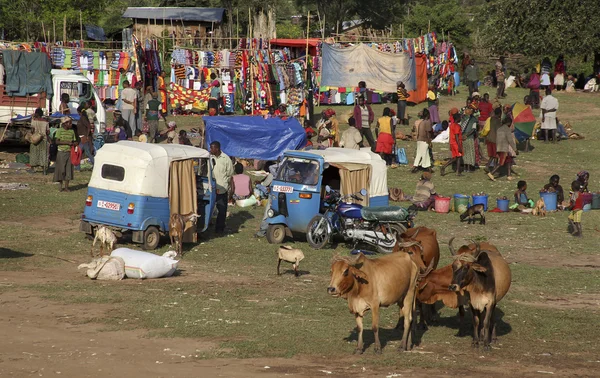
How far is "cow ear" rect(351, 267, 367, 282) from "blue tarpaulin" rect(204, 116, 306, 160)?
54.2 feet

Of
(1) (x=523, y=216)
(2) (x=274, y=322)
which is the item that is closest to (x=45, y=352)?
(2) (x=274, y=322)

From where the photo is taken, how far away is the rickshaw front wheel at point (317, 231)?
58.1 feet

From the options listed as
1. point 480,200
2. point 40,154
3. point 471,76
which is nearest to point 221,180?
point 480,200

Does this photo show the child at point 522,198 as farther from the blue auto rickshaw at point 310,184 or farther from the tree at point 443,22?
the tree at point 443,22

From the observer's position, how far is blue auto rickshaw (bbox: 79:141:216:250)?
1688 cm

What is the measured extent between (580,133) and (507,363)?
25448mm

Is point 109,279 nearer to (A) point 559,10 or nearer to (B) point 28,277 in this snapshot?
(B) point 28,277

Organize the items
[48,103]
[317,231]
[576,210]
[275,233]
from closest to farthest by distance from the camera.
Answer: [317,231] → [275,233] → [576,210] → [48,103]

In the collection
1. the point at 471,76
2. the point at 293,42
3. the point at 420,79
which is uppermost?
the point at 293,42

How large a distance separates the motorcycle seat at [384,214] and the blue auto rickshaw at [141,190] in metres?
3.12

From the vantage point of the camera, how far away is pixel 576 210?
20141 mm

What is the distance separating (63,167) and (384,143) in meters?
9.55

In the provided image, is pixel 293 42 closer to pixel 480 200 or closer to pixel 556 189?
pixel 480 200

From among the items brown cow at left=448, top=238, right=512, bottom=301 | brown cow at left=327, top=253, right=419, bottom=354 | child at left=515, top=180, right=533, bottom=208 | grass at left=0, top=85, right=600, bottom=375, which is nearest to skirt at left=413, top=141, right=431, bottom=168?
child at left=515, top=180, right=533, bottom=208
